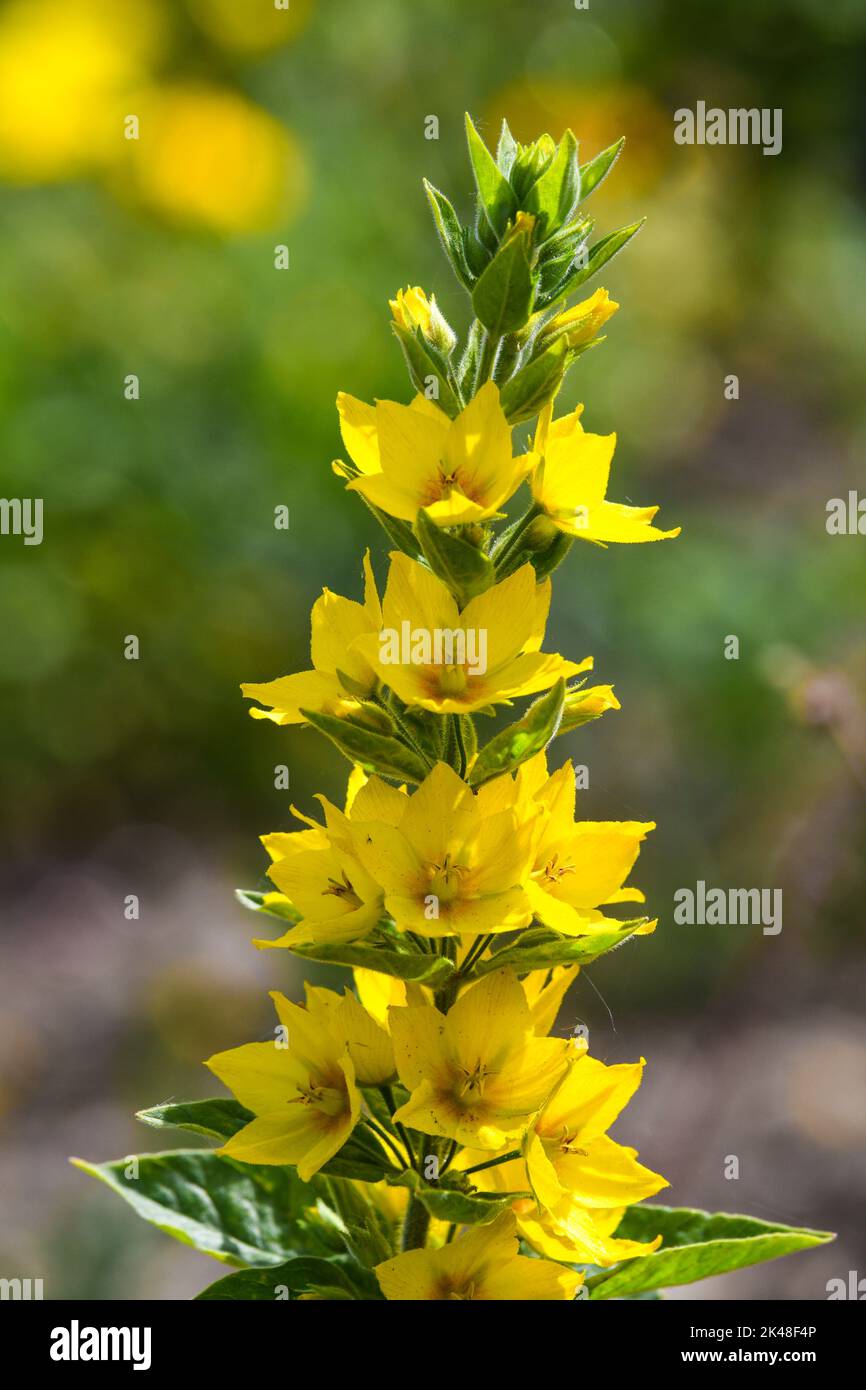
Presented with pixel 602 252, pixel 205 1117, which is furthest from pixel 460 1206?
pixel 602 252

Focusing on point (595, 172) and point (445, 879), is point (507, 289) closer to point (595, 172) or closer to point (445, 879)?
point (595, 172)

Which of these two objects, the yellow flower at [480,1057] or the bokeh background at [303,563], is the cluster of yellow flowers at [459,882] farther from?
the bokeh background at [303,563]

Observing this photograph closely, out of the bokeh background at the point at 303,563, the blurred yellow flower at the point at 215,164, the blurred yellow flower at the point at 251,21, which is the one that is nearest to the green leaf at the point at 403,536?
the bokeh background at the point at 303,563

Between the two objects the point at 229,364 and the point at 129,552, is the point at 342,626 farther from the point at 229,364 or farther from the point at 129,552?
the point at 229,364

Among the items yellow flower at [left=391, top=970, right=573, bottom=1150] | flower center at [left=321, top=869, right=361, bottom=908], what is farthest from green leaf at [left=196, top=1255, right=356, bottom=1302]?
flower center at [left=321, top=869, right=361, bottom=908]

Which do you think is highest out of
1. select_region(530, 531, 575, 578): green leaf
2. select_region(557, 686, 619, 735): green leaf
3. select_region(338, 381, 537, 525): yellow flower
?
select_region(338, 381, 537, 525): yellow flower

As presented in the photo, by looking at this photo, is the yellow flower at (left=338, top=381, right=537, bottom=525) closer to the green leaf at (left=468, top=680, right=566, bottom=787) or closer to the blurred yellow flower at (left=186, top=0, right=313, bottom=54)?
the green leaf at (left=468, top=680, right=566, bottom=787)
